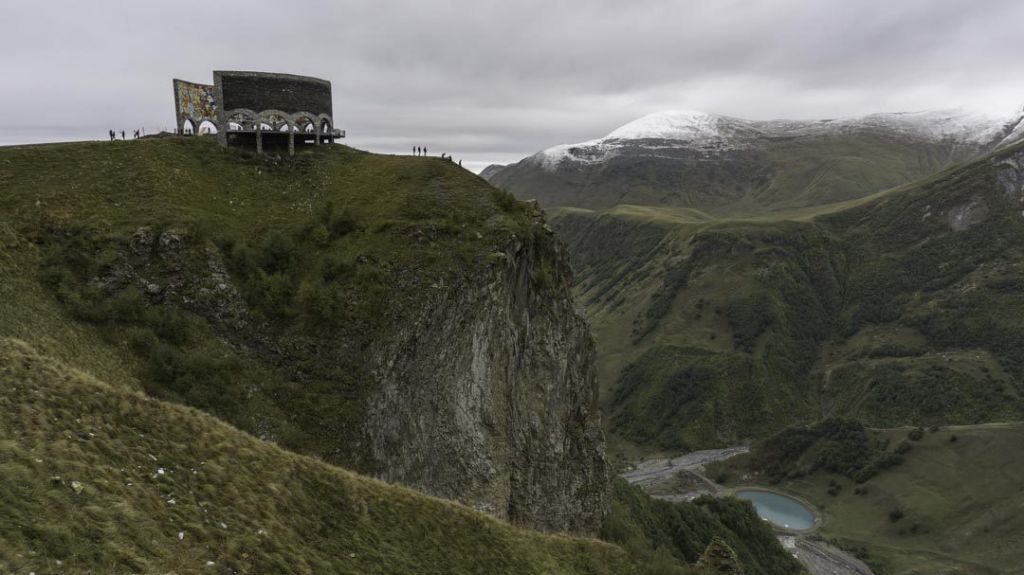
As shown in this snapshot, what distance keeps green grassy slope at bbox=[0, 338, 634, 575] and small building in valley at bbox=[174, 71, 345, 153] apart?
1355 inches

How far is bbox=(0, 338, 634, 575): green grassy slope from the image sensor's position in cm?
1508

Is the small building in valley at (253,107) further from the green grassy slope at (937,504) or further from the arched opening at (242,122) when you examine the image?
the green grassy slope at (937,504)

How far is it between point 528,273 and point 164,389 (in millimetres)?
28103

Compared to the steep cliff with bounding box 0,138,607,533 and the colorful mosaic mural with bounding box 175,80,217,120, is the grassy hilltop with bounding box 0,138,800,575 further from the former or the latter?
the colorful mosaic mural with bounding box 175,80,217,120

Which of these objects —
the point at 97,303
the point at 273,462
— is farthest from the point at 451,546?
the point at 97,303

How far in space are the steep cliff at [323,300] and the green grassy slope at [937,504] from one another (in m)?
111

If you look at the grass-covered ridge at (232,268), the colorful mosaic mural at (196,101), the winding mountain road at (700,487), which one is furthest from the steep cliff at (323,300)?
the winding mountain road at (700,487)

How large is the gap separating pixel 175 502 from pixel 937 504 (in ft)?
544

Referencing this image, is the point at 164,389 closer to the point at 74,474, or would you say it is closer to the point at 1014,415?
the point at 74,474

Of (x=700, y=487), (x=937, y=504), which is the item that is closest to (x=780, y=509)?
(x=700, y=487)

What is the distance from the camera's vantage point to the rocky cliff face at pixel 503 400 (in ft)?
130

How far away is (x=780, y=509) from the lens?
154000 mm

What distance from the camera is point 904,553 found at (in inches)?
4840

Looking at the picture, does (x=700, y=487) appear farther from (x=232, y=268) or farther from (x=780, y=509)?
(x=232, y=268)
